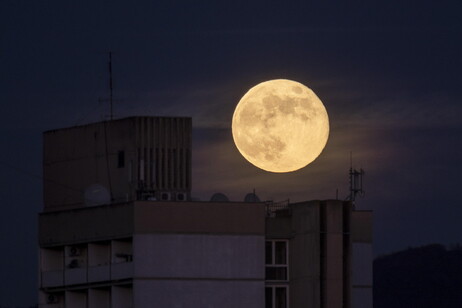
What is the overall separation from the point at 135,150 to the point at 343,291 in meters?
13.2

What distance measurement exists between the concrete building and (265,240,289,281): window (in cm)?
5

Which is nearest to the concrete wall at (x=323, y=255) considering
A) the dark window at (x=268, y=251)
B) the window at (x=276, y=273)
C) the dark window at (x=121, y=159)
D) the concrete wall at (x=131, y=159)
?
the window at (x=276, y=273)

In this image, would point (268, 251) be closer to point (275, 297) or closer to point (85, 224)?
point (275, 297)

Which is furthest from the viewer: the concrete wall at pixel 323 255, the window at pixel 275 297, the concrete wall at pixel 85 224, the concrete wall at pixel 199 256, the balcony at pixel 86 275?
the window at pixel 275 297

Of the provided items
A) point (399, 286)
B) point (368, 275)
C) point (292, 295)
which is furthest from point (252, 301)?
point (399, 286)

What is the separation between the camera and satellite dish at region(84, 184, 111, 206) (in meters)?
98.6

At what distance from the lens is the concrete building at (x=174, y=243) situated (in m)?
95.8

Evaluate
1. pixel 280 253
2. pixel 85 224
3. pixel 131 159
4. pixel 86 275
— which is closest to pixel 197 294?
pixel 280 253

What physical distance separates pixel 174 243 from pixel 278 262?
5.57 meters

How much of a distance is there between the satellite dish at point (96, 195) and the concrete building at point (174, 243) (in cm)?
5

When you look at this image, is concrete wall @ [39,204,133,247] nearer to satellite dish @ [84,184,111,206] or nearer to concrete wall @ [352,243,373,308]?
satellite dish @ [84,184,111,206]

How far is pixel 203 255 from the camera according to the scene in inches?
3799

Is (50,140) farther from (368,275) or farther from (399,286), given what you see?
(399,286)

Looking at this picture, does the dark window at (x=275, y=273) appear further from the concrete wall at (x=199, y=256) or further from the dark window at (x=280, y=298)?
the concrete wall at (x=199, y=256)
